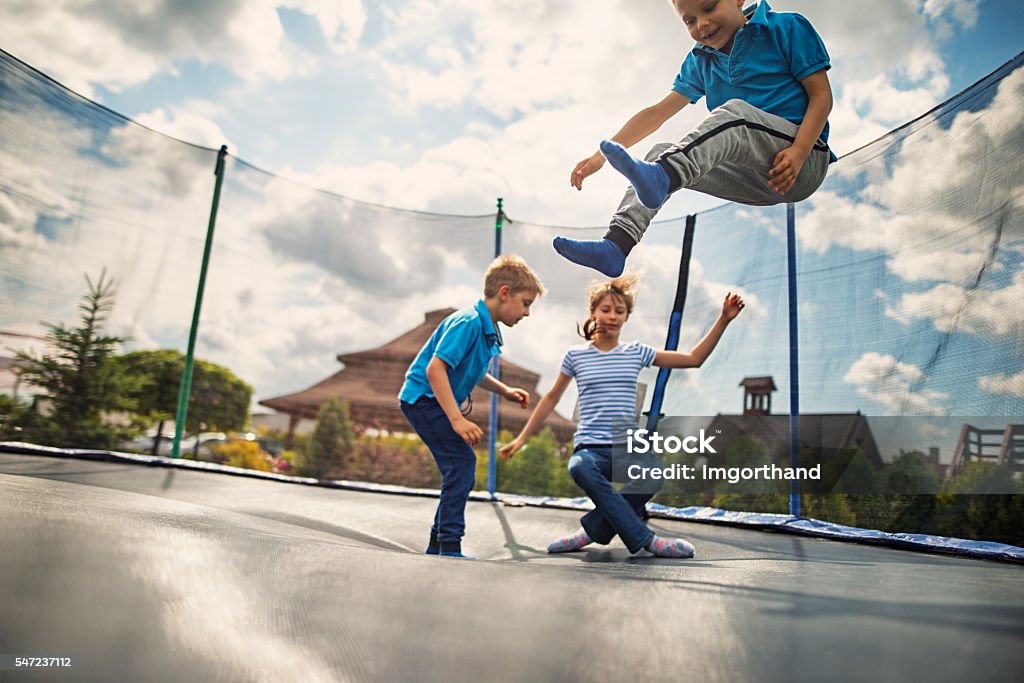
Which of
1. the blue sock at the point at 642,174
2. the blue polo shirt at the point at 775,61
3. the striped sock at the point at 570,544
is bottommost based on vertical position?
the striped sock at the point at 570,544

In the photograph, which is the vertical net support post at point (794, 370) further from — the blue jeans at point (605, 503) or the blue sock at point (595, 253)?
the blue sock at point (595, 253)

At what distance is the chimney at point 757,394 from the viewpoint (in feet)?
8.02

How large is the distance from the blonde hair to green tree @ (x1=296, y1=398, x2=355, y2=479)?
2.19 meters

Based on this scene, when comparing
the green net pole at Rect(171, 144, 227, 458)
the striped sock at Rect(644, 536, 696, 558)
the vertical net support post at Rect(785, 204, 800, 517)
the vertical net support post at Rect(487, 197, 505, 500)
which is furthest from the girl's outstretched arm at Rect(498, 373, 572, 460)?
the green net pole at Rect(171, 144, 227, 458)

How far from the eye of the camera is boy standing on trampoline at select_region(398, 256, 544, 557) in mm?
1437

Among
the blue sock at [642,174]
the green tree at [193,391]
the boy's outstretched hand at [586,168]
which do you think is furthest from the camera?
the green tree at [193,391]

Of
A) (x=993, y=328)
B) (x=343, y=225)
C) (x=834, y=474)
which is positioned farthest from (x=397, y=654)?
(x=343, y=225)

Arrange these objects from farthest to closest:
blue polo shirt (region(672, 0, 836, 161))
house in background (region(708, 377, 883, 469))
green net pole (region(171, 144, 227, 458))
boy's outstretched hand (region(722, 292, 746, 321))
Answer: green net pole (region(171, 144, 227, 458)) < house in background (region(708, 377, 883, 469)) < boy's outstretched hand (region(722, 292, 746, 321)) < blue polo shirt (region(672, 0, 836, 161))

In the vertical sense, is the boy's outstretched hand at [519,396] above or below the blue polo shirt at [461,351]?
below

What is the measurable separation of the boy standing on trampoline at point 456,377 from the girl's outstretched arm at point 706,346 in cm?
42

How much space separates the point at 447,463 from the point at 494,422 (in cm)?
192

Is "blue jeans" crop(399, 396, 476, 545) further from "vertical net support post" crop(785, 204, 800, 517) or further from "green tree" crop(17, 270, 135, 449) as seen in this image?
"green tree" crop(17, 270, 135, 449)

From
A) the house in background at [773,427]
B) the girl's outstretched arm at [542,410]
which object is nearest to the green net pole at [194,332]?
the girl's outstretched arm at [542,410]

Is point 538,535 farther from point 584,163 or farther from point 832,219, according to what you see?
point 832,219
